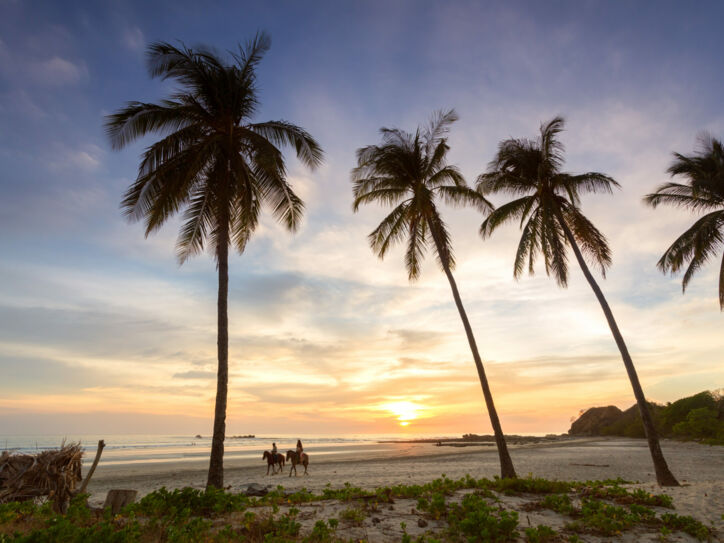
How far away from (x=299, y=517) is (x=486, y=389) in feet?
29.3

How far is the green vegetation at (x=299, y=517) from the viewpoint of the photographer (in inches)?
221

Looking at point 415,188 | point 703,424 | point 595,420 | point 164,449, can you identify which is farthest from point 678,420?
point 164,449

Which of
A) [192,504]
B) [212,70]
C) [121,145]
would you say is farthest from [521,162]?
[192,504]

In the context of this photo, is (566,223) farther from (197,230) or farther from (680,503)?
(197,230)

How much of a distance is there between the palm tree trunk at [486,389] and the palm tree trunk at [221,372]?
8.28 m

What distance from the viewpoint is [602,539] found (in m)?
6.47

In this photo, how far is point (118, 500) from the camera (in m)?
7.43

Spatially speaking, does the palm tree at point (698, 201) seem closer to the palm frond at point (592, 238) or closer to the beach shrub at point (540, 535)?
the palm frond at point (592, 238)

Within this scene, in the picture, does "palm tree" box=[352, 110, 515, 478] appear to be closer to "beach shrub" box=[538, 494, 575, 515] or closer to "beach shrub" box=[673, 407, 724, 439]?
"beach shrub" box=[538, 494, 575, 515]

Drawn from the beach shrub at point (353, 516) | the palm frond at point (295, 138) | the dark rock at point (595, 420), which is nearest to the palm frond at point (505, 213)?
the palm frond at point (295, 138)

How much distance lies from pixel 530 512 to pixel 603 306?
9.10m

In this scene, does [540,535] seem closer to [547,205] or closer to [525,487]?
[525,487]

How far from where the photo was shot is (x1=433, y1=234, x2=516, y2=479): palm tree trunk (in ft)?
42.5

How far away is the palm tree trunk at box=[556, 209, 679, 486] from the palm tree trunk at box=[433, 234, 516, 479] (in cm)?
424
